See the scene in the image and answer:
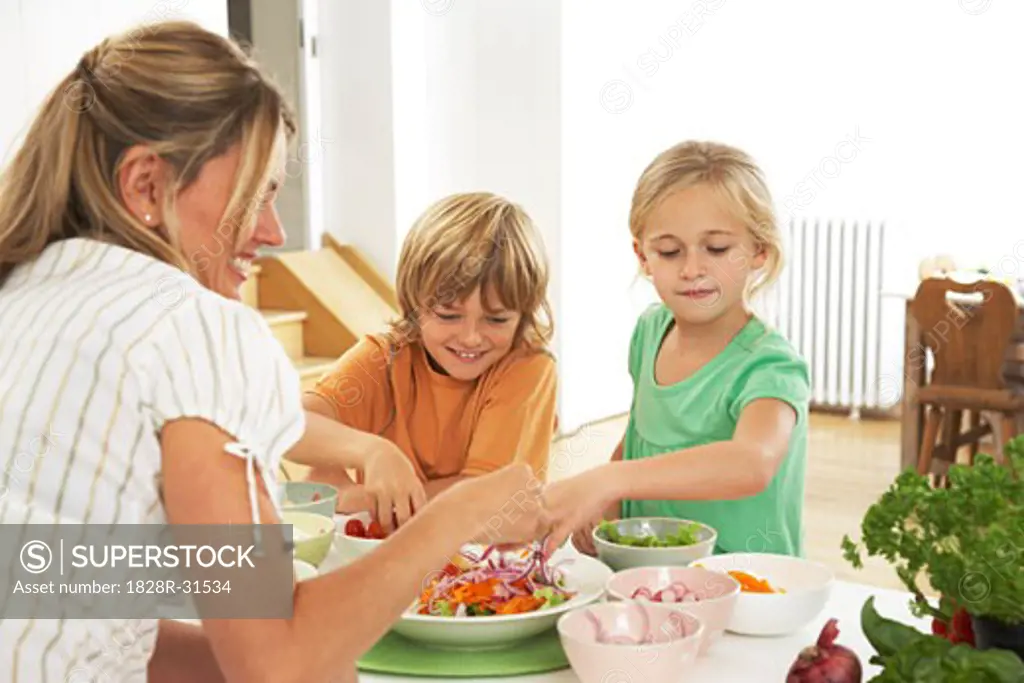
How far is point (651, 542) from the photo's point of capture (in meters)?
1.56

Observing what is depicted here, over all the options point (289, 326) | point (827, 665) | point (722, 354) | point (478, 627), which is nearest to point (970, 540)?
point (827, 665)

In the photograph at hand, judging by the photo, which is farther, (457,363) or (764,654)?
(457,363)

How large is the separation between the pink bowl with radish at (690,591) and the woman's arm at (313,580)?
285mm

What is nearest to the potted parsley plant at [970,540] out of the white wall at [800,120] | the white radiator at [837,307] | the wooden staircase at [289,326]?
the wooden staircase at [289,326]

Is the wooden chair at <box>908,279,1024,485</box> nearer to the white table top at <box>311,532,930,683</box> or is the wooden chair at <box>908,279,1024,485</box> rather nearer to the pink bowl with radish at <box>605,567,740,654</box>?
the white table top at <box>311,532,930,683</box>

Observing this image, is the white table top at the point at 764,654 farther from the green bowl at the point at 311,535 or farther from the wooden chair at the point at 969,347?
the wooden chair at the point at 969,347

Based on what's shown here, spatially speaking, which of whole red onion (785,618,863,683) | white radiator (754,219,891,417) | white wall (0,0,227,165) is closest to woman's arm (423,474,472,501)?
whole red onion (785,618,863,683)

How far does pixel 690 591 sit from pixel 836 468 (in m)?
3.97

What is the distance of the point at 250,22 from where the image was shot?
5156 mm

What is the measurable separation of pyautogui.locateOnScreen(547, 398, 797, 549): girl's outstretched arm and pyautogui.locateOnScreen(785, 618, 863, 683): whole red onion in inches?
19.9

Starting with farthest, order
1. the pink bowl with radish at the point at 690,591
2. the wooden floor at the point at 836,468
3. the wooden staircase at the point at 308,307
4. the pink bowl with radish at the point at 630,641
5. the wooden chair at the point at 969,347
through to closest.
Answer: the wooden staircase at the point at 308,307, the wooden chair at the point at 969,347, the wooden floor at the point at 836,468, the pink bowl with radish at the point at 690,591, the pink bowl with radish at the point at 630,641

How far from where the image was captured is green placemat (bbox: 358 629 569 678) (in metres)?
1.26

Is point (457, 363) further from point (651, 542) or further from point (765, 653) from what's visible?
point (765, 653)

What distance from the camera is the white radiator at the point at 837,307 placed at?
6.12 m
